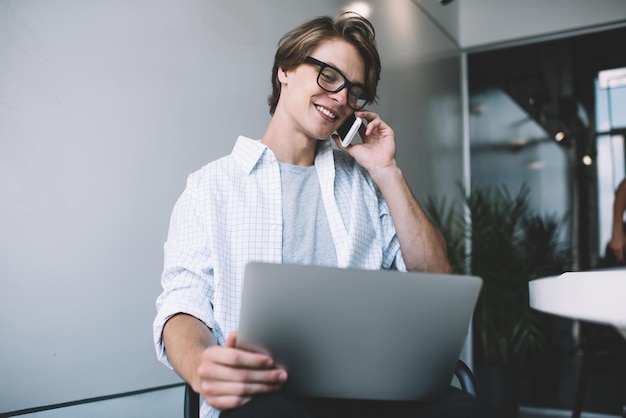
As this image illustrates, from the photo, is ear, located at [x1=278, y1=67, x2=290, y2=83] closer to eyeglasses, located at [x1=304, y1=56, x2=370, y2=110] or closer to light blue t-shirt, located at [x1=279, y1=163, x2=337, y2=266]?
eyeglasses, located at [x1=304, y1=56, x2=370, y2=110]

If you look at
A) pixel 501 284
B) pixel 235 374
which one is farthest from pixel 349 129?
pixel 501 284

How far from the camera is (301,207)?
5.04 ft

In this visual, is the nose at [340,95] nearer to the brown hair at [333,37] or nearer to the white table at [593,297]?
the brown hair at [333,37]

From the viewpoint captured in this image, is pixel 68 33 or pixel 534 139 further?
pixel 534 139

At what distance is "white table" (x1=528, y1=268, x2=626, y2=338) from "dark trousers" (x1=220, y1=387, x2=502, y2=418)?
26 cm

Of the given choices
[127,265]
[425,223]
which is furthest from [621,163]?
[127,265]

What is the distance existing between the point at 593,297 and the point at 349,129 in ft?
3.18

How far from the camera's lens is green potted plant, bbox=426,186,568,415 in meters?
4.08

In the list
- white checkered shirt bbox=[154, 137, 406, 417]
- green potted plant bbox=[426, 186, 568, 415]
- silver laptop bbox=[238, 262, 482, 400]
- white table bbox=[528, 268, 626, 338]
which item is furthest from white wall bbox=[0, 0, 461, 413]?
green potted plant bbox=[426, 186, 568, 415]

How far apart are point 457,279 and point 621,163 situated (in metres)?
4.10

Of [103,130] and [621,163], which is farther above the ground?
[621,163]

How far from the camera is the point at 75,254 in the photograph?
5.48 feet

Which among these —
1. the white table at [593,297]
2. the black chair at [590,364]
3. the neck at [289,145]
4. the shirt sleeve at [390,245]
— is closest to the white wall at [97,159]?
the neck at [289,145]

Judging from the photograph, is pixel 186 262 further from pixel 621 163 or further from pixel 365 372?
pixel 621 163
